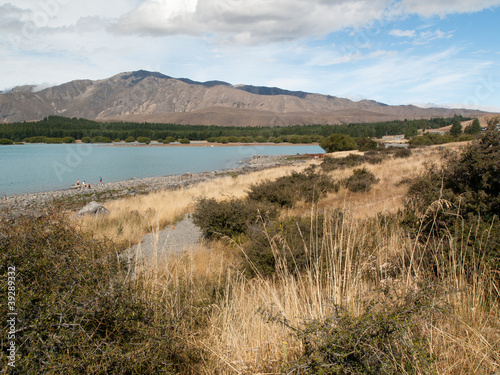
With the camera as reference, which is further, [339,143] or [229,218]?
[339,143]

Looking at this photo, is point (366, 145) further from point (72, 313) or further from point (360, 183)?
point (72, 313)

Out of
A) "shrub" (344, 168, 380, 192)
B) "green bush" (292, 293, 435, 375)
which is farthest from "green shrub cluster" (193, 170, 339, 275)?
"green bush" (292, 293, 435, 375)

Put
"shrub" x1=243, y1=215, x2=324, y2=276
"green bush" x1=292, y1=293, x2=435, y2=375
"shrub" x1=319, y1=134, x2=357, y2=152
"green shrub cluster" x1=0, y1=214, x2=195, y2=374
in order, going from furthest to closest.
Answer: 1. "shrub" x1=319, y1=134, x2=357, y2=152
2. "shrub" x1=243, y1=215, x2=324, y2=276
3. "green bush" x1=292, y1=293, x2=435, y2=375
4. "green shrub cluster" x1=0, y1=214, x2=195, y2=374

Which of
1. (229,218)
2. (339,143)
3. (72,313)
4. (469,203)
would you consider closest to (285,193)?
(229,218)

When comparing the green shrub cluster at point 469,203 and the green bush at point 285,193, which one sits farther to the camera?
the green bush at point 285,193

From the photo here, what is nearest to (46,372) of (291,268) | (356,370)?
(356,370)

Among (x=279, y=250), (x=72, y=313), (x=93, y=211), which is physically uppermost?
(x=72, y=313)

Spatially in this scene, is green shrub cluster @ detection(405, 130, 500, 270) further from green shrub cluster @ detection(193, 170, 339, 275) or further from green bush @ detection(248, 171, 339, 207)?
green bush @ detection(248, 171, 339, 207)

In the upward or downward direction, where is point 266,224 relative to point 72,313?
downward

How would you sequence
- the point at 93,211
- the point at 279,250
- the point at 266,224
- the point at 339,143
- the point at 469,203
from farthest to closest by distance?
the point at 339,143 → the point at 93,211 → the point at 266,224 → the point at 279,250 → the point at 469,203

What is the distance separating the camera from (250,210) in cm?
859

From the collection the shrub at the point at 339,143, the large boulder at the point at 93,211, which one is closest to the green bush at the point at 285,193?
the large boulder at the point at 93,211

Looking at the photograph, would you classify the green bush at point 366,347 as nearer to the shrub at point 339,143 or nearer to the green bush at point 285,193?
the green bush at point 285,193

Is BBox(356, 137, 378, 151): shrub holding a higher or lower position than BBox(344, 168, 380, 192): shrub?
higher
